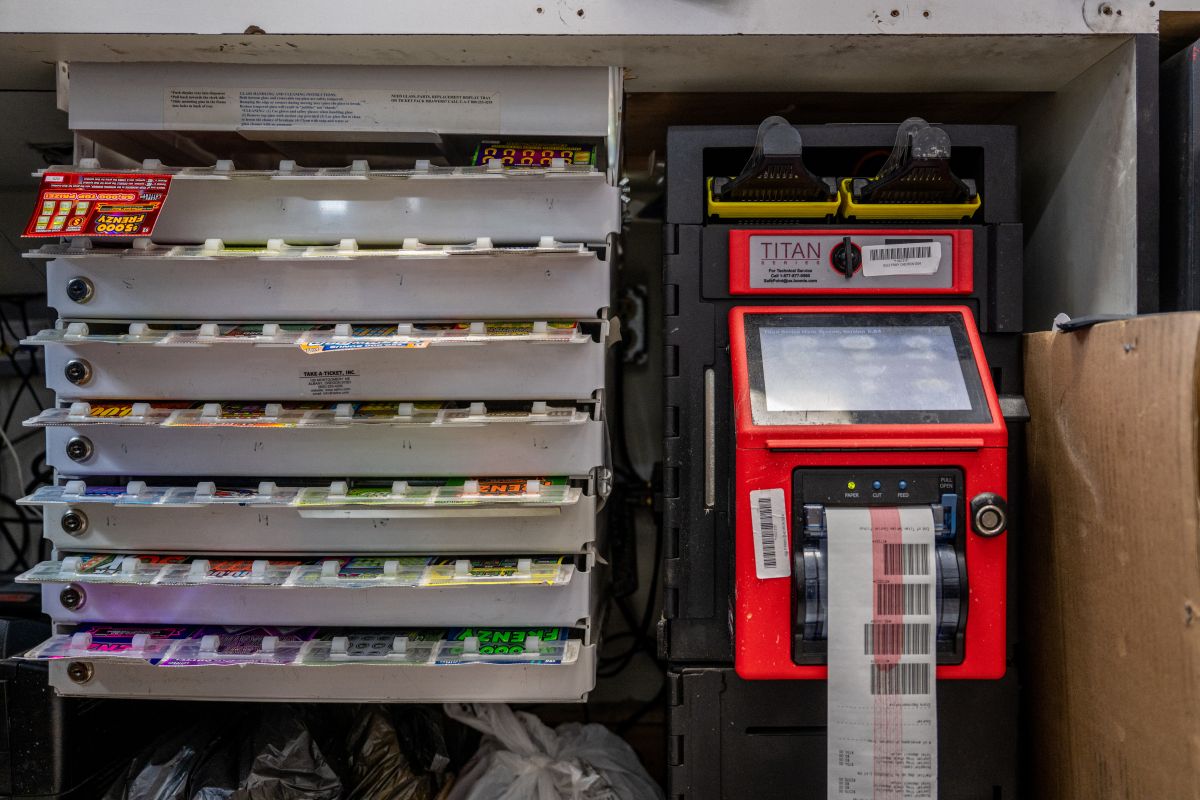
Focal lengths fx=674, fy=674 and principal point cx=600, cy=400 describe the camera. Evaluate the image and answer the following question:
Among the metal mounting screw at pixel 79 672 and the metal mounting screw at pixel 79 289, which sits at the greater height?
the metal mounting screw at pixel 79 289

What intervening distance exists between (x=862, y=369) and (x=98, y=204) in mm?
1118

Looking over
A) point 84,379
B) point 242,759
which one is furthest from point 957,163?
point 242,759

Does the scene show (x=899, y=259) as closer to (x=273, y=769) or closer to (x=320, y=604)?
(x=320, y=604)

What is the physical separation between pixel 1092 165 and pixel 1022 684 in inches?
31.3

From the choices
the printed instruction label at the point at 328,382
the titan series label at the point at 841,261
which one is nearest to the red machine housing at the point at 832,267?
the titan series label at the point at 841,261

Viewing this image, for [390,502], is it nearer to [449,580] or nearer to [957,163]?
[449,580]

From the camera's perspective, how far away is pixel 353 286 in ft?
3.32

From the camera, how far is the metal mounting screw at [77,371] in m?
1.01

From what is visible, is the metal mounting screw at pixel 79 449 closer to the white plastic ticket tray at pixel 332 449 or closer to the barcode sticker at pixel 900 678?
the white plastic ticket tray at pixel 332 449

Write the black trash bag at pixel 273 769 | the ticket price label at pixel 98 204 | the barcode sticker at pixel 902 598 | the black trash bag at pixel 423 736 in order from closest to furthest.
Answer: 1. the barcode sticker at pixel 902 598
2. the ticket price label at pixel 98 204
3. the black trash bag at pixel 273 769
4. the black trash bag at pixel 423 736

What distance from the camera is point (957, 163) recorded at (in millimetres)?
1100

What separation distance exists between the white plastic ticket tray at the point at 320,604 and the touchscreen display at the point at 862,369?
1.35ft

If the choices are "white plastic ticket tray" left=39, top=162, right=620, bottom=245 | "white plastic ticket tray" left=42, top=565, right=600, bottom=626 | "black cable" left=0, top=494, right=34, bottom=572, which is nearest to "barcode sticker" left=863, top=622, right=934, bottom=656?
"white plastic ticket tray" left=42, top=565, right=600, bottom=626

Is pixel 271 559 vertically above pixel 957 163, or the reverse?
pixel 957 163
